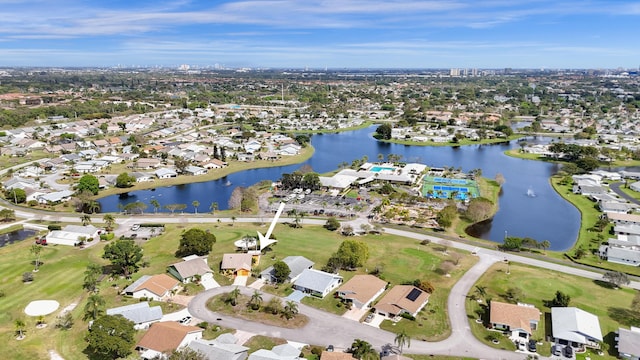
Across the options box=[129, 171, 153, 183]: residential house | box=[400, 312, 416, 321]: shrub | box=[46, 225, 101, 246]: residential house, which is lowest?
box=[400, 312, 416, 321]: shrub

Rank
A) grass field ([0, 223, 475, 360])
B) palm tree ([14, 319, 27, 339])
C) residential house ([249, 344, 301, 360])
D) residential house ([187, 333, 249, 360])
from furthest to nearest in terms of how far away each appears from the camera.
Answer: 1. grass field ([0, 223, 475, 360])
2. palm tree ([14, 319, 27, 339])
3. residential house ([187, 333, 249, 360])
4. residential house ([249, 344, 301, 360])

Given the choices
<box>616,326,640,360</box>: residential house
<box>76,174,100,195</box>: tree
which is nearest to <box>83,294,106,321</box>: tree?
<box>76,174,100,195</box>: tree

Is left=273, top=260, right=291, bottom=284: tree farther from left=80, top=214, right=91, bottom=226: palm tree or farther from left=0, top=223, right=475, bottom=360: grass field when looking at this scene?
left=80, top=214, right=91, bottom=226: palm tree

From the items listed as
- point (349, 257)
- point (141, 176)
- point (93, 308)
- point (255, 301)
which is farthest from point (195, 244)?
point (141, 176)

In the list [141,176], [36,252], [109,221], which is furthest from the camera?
[141,176]

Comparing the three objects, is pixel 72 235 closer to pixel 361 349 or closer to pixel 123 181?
pixel 123 181

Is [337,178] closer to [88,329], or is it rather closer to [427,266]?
[427,266]

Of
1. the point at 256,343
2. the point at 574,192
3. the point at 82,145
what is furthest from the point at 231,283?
the point at 82,145
